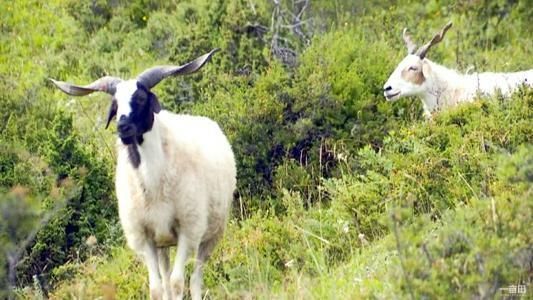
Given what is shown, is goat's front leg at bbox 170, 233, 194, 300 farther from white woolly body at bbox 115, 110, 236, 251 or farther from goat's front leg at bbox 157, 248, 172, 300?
goat's front leg at bbox 157, 248, 172, 300

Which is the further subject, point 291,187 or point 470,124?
point 291,187

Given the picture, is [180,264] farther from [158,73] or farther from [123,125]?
[158,73]

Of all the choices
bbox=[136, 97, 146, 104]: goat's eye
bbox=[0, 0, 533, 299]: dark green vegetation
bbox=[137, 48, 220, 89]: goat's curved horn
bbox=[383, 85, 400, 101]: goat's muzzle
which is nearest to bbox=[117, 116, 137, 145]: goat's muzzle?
bbox=[136, 97, 146, 104]: goat's eye

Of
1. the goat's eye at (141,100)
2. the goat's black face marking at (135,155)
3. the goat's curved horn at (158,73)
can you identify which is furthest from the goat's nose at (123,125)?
the goat's curved horn at (158,73)

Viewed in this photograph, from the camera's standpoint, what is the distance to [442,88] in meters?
14.6

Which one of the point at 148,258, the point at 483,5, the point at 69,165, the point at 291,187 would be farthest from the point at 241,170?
the point at 483,5

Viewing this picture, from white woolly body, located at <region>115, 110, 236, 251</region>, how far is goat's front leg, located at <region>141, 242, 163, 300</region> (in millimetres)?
49

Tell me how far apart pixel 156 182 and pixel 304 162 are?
14.1ft

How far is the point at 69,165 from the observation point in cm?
1252

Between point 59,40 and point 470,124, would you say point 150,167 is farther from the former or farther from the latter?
point 59,40

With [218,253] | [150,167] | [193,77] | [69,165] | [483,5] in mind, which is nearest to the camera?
[150,167]

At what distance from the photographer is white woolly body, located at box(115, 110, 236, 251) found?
9.09 m

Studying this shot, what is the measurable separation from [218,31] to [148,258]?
22.6ft

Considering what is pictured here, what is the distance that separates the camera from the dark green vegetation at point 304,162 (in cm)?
663
